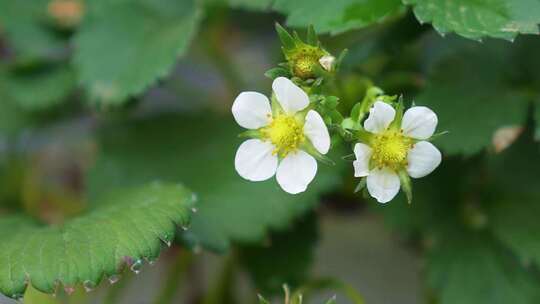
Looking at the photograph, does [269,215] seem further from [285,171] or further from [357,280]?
[357,280]

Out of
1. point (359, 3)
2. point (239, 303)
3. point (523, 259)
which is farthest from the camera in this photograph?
point (239, 303)

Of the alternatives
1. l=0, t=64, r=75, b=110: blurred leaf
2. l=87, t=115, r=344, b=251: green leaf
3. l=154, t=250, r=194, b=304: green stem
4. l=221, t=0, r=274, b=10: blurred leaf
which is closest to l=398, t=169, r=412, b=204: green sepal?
l=87, t=115, r=344, b=251: green leaf

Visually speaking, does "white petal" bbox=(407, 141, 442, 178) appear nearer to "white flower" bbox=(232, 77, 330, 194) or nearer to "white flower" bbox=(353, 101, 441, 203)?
"white flower" bbox=(353, 101, 441, 203)

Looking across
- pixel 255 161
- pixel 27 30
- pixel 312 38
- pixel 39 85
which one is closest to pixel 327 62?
pixel 312 38

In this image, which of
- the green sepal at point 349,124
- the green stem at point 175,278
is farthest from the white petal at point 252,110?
the green stem at point 175,278

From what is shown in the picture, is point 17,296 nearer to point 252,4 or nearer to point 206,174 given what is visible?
point 206,174

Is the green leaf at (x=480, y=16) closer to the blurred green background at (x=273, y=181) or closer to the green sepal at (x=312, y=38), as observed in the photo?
the blurred green background at (x=273, y=181)

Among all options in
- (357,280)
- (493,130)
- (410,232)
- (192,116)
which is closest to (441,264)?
(410,232)
